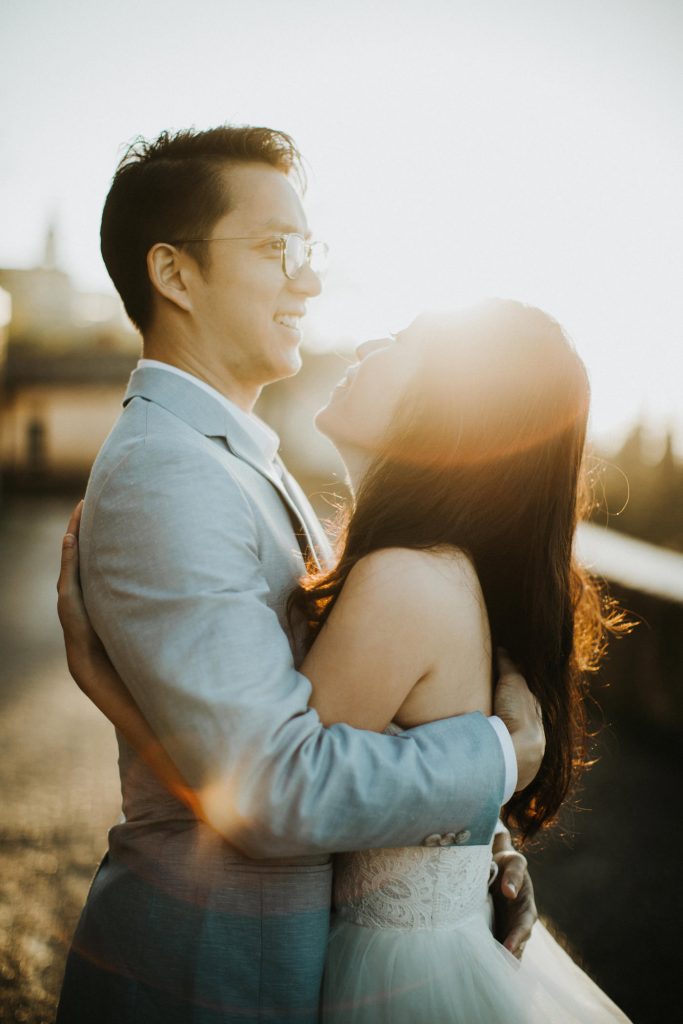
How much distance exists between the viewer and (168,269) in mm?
2299

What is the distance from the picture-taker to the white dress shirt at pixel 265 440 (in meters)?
1.71

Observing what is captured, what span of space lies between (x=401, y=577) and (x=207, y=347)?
103cm

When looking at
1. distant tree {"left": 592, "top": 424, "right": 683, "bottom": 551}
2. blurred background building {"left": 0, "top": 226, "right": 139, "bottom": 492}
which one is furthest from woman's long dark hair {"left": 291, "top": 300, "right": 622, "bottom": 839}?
blurred background building {"left": 0, "top": 226, "right": 139, "bottom": 492}

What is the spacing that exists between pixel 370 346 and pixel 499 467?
68 cm

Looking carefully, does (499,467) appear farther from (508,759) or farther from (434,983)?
(434,983)

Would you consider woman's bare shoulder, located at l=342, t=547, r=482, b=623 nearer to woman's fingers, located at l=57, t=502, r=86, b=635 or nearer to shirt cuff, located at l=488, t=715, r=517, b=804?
shirt cuff, located at l=488, t=715, r=517, b=804

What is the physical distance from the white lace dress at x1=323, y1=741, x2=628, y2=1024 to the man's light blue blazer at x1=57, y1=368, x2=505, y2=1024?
13cm

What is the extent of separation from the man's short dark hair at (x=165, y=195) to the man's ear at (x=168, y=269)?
0.15 feet

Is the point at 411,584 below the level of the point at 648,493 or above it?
above

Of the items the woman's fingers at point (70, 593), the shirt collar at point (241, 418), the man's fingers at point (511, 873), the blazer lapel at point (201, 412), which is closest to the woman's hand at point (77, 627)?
the woman's fingers at point (70, 593)

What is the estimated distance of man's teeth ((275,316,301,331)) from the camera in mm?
2428

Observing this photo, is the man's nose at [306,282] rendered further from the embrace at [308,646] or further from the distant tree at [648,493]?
the distant tree at [648,493]

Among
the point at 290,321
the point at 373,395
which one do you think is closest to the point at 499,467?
the point at 373,395

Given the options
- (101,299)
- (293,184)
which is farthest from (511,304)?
(101,299)
